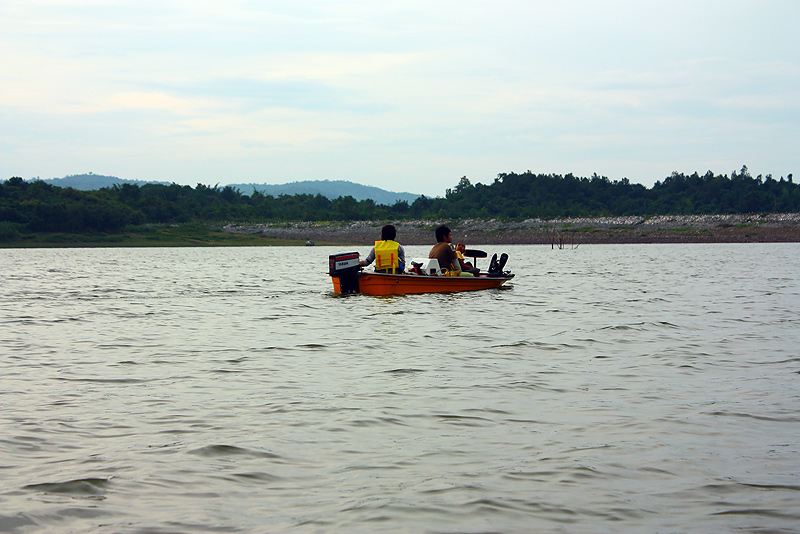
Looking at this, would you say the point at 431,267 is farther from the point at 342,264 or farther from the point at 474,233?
the point at 474,233

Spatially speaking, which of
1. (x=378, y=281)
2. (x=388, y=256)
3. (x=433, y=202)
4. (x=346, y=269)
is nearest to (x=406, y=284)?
(x=378, y=281)

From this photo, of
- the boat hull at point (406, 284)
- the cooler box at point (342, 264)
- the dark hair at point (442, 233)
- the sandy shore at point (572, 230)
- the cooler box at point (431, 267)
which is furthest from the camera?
the sandy shore at point (572, 230)

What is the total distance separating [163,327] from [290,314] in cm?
345

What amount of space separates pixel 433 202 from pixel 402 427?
143m

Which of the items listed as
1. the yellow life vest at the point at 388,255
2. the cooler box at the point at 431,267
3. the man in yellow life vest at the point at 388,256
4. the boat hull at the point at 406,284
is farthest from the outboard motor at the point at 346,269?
the cooler box at the point at 431,267

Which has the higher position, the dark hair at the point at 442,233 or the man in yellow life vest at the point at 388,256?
the dark hair at the point at 442,233

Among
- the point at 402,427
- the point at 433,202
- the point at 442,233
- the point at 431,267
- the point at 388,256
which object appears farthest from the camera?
the point at 433,202

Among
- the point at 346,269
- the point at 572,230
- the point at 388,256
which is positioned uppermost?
the point at 572,230

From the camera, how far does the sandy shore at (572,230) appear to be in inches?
3853

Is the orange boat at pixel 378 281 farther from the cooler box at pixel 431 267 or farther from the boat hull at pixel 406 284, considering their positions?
the cooler box at pixel 431 267

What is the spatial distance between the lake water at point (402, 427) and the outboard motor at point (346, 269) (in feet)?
19.1

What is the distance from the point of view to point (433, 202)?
14862cm

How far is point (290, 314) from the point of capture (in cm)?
1783

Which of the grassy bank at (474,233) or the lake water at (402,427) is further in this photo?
the grassy bank at (474,233)
